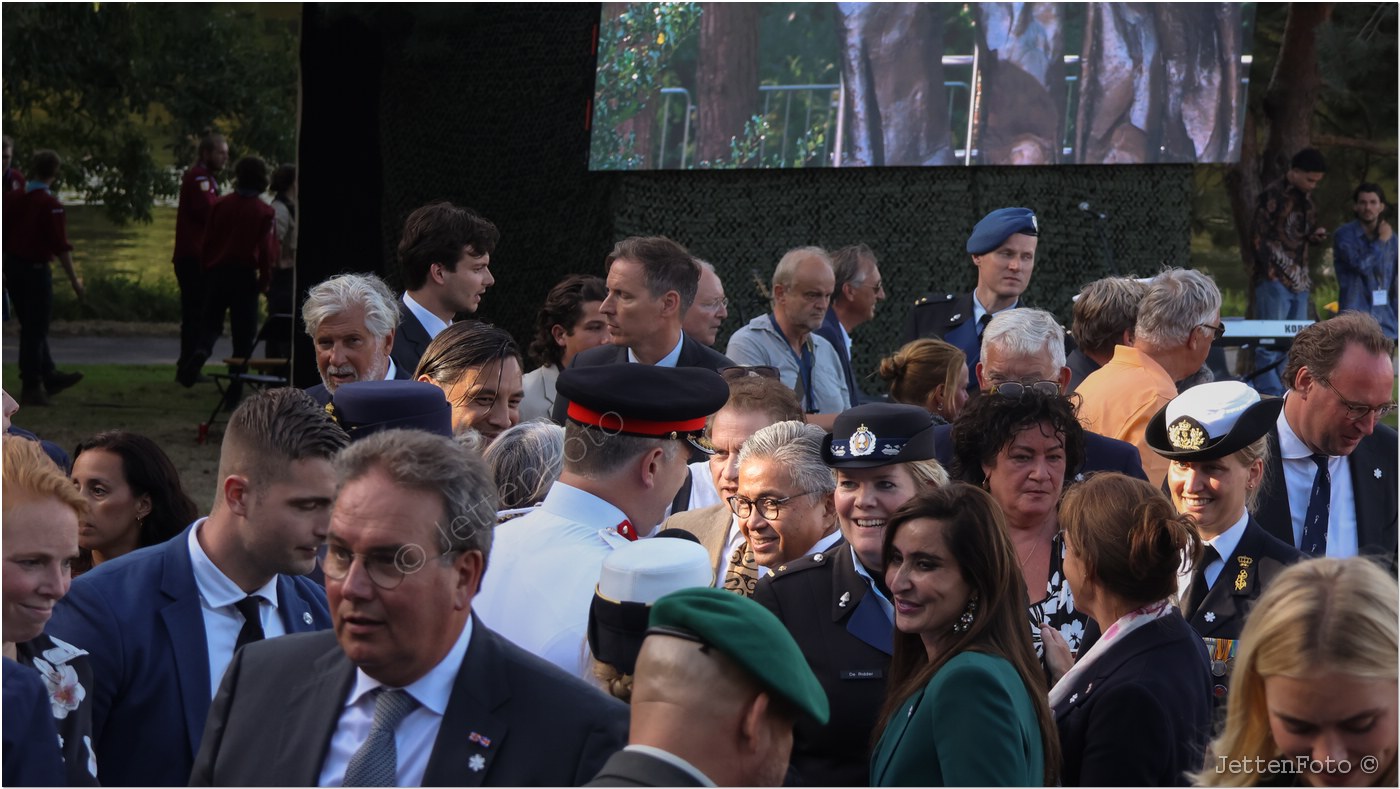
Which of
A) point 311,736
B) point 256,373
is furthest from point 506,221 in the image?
point 311,736

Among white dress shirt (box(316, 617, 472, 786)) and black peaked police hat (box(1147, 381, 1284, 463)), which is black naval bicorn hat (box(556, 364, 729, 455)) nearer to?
white dress shirt (box(316, 617, 472, 786))

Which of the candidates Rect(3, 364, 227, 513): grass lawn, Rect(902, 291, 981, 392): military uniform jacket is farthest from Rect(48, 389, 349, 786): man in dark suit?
Rect(3, 364, 227, 513): grass lawn

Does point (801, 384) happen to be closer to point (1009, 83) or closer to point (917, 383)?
point (917, 383)

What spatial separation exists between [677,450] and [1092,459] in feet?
6.05

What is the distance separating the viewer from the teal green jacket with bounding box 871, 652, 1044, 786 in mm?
2928

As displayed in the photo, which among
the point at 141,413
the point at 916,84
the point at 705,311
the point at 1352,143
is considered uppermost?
the point at 1352,143

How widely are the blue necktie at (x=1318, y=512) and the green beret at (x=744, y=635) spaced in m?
3.19

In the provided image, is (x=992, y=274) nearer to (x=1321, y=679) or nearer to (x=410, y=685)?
(x=1321, y=679)

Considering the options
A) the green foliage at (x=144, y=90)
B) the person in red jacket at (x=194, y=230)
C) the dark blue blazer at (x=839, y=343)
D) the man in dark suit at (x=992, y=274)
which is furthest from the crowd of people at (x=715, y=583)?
the green foliage at (x=144, y=90)

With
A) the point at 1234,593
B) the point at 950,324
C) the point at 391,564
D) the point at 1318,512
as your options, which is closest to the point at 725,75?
the point at 950,324

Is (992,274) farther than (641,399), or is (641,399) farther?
(992,274)

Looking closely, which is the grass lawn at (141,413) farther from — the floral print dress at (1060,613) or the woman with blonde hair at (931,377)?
the floral print dress at (1060,613)

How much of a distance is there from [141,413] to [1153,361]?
8.97 m

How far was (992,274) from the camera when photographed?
7.30m
